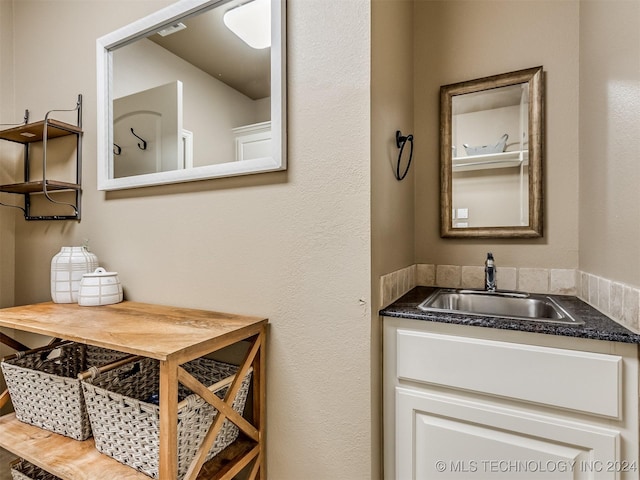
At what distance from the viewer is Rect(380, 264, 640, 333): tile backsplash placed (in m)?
0.95

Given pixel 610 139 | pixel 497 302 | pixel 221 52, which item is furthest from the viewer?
pixel 497 302

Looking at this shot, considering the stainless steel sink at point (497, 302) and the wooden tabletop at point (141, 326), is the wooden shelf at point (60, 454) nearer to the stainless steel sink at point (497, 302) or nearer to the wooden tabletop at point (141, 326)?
the wooden tabletop at point (141, 326)

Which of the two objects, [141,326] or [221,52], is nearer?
[141,326]

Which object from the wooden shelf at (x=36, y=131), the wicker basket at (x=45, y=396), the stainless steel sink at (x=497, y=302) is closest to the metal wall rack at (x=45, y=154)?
the wooden shelf at (x=36, y=131)

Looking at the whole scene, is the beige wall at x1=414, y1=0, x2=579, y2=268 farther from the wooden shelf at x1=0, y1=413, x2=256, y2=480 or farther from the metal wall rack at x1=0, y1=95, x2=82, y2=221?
the metal wall rack at x1=0, y1=95, x2=82, y2=221

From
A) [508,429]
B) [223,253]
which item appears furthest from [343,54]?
[508,429]

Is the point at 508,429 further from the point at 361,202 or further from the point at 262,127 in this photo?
the point at 262,127

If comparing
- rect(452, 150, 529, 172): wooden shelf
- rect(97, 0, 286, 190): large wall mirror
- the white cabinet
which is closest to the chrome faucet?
rect(452, 150, 529, 172): wooden shelf

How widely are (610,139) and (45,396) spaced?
2.13 metres

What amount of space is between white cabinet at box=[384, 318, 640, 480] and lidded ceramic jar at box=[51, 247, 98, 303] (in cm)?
141

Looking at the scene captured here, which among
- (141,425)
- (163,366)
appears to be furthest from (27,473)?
(163,366)

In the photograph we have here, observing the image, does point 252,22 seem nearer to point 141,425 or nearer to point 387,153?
point 387,153

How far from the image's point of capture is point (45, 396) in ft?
3.99

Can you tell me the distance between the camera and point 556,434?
918mm
